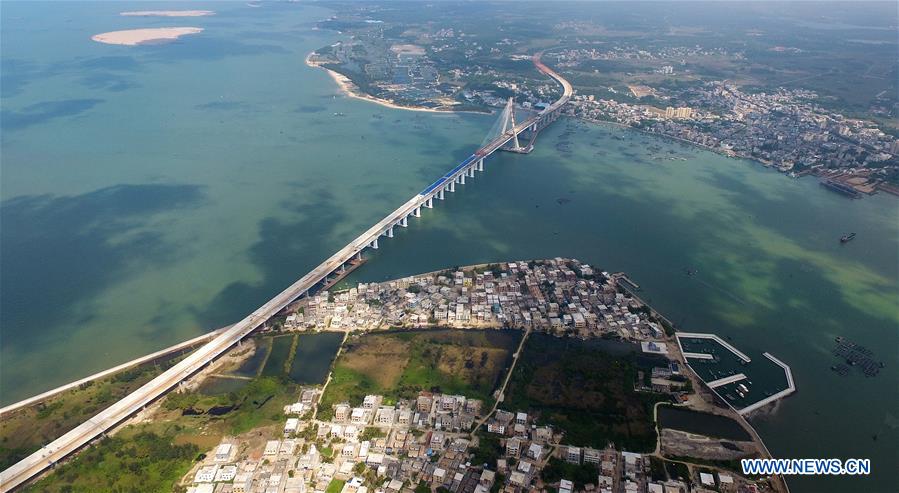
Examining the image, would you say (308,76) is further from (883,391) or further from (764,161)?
(883,391)

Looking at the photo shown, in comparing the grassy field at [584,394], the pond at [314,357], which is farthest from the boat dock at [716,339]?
the pond at [314,357]

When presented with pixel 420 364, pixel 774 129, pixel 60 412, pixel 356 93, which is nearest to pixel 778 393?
pixel 420 364

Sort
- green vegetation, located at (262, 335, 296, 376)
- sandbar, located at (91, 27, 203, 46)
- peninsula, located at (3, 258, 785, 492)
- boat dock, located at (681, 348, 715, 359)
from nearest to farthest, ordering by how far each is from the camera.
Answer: peninsula, located at (3, 258, 785, 492)
green vegetation, located at (262, 335, 296, 376)
boat dock, located at (681, 348, 715, 359)
sandbar, located at (91, 27, 203, 46)

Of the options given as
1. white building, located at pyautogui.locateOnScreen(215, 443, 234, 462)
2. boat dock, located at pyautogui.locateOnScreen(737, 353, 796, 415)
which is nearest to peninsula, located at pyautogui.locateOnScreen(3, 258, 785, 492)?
white building, located at pyautogui.locateOnScreen(215, 443, 234, 462)

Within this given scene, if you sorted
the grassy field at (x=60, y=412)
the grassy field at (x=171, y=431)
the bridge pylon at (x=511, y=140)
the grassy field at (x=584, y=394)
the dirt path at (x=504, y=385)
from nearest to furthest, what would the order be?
the grassy field at (x=171, y=431), the grassy field at (x=60, y=412), the grassy field at (x=584, y=394), the dirt path at (x=504, y=385), the bridge pylon at (x=511, y=140)

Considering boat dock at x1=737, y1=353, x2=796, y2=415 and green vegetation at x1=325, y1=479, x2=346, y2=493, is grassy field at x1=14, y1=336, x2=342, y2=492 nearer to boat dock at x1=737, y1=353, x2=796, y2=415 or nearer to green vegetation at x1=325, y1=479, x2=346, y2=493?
green vegetation at x1=325, y1=479, x2=346, y2=493

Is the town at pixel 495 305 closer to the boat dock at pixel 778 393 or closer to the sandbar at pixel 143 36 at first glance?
the boat dock at pixel 778 393

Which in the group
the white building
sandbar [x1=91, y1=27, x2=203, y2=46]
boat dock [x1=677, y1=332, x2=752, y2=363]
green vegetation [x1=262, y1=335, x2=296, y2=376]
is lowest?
the white building
